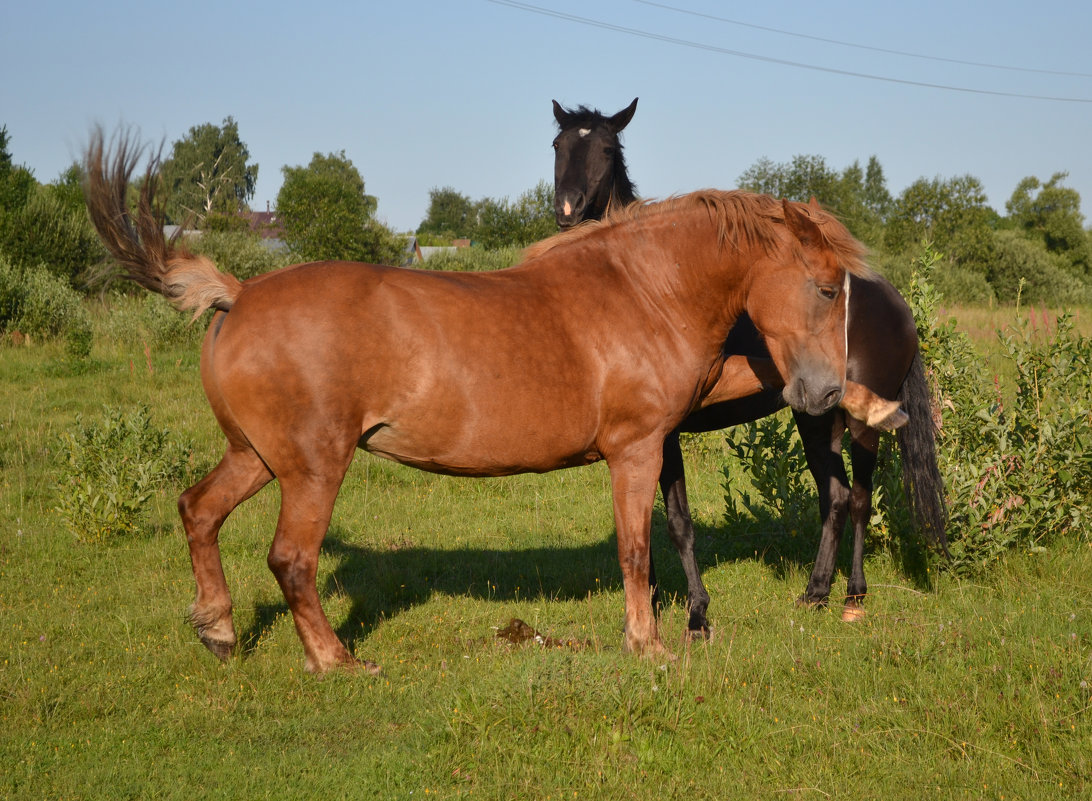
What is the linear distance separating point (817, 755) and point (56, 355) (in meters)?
15.4

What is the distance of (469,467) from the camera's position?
14.6ft

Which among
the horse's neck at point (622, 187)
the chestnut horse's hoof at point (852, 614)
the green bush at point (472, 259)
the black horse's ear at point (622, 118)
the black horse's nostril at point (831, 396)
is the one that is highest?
the green bush at point (472, 259)

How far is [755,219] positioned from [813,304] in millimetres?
544

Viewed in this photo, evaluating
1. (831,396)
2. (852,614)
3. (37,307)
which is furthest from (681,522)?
(37,307)

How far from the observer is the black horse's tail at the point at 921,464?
5797 mm

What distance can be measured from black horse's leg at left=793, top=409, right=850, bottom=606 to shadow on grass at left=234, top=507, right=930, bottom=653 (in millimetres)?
326

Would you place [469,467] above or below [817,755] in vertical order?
above

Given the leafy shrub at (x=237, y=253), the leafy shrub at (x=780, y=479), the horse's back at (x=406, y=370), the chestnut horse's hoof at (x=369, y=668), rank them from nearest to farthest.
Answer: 1. the horse's back at (x=406, y=370)
2. the chestnut horse's hoof at (x=369, y=668)
3. the leafy shrub at (x=780, y=479)
4. the leafy shrub at (x=237, y=253)

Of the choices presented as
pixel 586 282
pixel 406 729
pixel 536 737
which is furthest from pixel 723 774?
pixel 586 282

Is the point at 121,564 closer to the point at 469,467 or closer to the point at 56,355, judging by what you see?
the point at 469,467

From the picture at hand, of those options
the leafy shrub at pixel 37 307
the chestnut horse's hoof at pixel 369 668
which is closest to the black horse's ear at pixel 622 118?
the chestnut horse's hoof at pixel 369 668

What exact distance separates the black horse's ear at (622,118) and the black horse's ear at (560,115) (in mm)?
376

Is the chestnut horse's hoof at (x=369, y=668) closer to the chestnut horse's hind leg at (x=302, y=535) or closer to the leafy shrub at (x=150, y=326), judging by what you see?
the chestnut horse's hind leg at (x=302, y=535)

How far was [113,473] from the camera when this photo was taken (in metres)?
7.20
